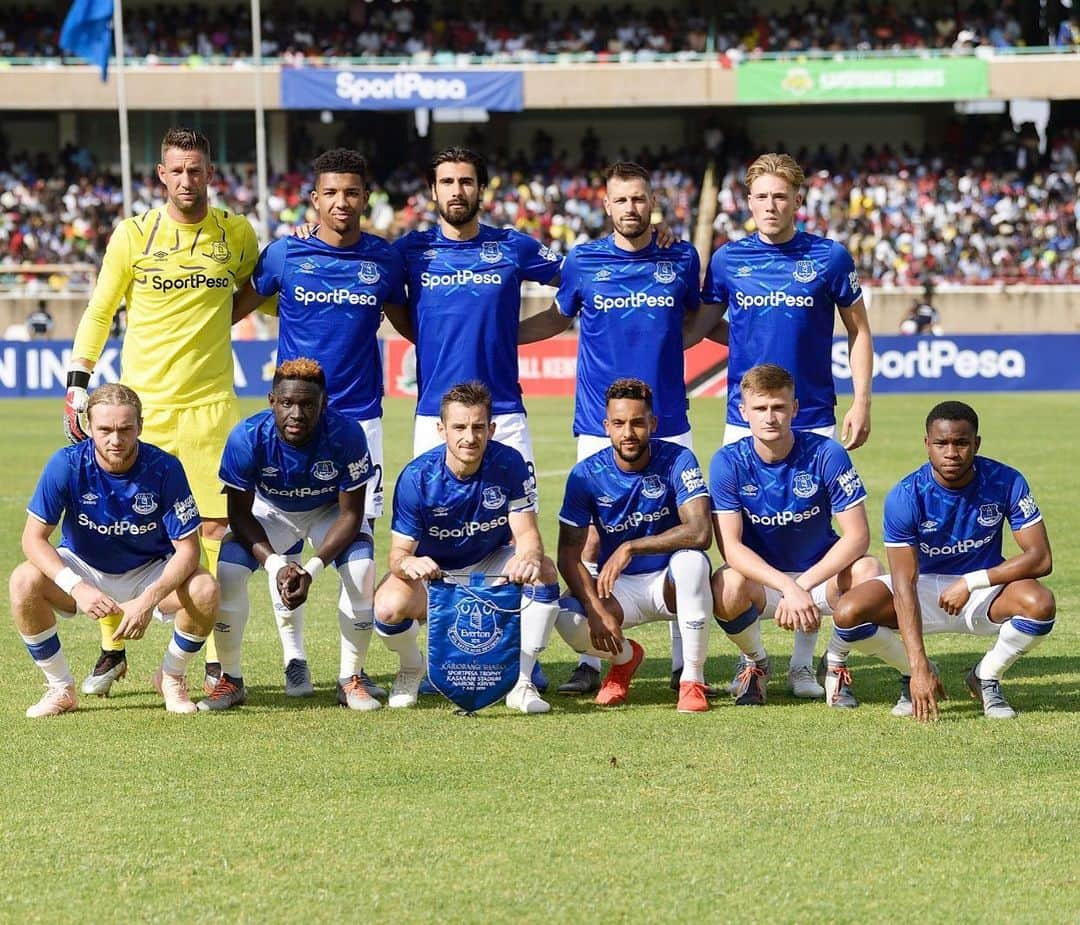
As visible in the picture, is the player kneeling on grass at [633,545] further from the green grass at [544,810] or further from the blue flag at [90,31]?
the blue flag at [90,31]

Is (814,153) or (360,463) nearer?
(360,463)

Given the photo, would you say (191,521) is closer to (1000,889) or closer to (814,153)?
(1000,889)

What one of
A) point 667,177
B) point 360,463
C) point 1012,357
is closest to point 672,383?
point 360,463

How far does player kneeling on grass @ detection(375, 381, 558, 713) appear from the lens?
22.1ft

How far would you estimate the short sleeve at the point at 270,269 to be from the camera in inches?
293

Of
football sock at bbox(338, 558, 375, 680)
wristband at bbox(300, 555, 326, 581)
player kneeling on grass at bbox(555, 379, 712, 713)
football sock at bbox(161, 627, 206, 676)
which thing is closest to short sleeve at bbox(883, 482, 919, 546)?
player kneeling on grass at bbox(555, 379, 712, 713)

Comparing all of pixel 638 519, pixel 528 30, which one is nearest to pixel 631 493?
pixel 638 519

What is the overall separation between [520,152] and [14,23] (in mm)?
13859

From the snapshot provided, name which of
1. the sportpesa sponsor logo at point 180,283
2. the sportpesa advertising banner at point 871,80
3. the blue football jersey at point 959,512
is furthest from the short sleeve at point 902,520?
the sportpesa advertising banner at point 871,80

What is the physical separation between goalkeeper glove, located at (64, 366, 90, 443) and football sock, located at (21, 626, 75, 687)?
847 millimetres

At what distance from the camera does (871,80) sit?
39.8 meters

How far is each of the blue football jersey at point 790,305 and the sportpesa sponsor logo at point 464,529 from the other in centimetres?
126

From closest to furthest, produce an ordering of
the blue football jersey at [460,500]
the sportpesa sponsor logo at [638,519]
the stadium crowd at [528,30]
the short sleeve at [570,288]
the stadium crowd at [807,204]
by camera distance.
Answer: the blue football jersey at [460,500] < the sportpesa sponsor logo at [638,519] < the short sleeve at [570,288] < the stadium crowd at [807,204] < the stadium crowd at [528,30]

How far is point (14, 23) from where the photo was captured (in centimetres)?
4288
